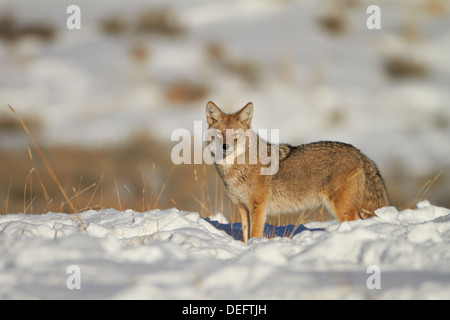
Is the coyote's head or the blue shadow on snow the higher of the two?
the coyote's head

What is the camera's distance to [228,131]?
610cm

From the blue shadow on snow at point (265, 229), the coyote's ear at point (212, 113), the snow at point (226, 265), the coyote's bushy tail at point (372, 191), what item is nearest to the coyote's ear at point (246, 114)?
the coyote's ear at point (212, 113)

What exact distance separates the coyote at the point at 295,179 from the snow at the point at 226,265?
142 cm

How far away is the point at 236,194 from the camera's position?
20.7 ft

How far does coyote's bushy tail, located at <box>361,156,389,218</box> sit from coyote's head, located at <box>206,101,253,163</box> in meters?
1.82

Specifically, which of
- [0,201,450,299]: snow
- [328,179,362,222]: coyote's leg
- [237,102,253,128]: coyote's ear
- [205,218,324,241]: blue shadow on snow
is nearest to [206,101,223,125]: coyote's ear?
[237,102,253,128]: coyote's ear

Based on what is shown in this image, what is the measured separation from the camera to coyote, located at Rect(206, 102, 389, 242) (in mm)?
5984

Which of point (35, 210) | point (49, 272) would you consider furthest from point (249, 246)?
point (35, 210)

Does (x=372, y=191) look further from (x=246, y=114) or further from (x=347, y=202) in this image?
(x=246, y=114)

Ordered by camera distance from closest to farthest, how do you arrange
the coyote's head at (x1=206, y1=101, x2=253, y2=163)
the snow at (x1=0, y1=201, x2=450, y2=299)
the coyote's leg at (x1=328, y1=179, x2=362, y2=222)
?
the snow at (x1=0, y1=201, x2=450, y2=299) → the coyote's leg at (x1=328, y1=179, x2=362, y2=222) → the coyote's head at (x1=206, y1=101, x2=253, y2=163)

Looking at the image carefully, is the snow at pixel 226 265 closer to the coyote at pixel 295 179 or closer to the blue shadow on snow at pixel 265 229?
the coyote at pixel 295 179

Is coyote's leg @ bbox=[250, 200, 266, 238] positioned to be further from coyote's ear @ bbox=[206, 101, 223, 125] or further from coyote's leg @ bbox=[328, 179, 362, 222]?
coyote's ear @ bbox=[206, 101, 223, 125]

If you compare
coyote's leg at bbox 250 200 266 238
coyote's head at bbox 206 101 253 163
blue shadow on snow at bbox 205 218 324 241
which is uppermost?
coyote's head at bbox 206 101 253 163
